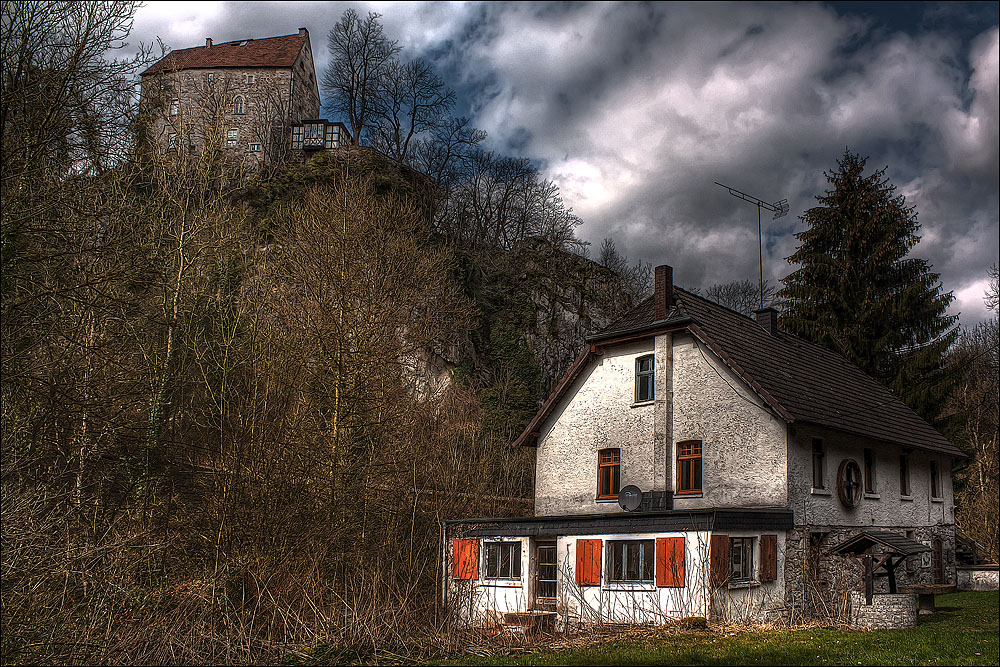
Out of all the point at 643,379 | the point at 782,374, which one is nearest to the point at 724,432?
the point at 782,374

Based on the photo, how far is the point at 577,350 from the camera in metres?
39.9

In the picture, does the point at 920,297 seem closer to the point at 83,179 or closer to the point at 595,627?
the point at 595,627

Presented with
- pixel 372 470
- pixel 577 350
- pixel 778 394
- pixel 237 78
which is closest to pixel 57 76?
pixel 372 470

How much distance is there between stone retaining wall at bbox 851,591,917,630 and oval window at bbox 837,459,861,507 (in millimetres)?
4635

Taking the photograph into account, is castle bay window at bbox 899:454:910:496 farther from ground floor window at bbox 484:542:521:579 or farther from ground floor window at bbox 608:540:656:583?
ground floor window at bbox 484:542:521:579

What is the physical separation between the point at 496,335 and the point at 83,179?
2748cm

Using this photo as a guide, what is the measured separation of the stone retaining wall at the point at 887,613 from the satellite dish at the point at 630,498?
5.95m

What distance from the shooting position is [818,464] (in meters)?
20.2

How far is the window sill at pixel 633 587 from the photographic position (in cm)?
1786

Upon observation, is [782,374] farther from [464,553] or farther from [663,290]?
[464,553]

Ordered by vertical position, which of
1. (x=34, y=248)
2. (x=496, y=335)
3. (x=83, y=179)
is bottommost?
(x=34, y=248)

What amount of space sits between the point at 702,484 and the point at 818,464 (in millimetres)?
2754

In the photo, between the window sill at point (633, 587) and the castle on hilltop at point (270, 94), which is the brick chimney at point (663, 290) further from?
the castle on hilltop at point (270, 94)

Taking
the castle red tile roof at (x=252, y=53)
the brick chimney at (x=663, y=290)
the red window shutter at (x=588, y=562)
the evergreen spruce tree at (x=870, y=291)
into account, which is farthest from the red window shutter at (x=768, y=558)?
the castle red tile roof at (x=252, y=53)
